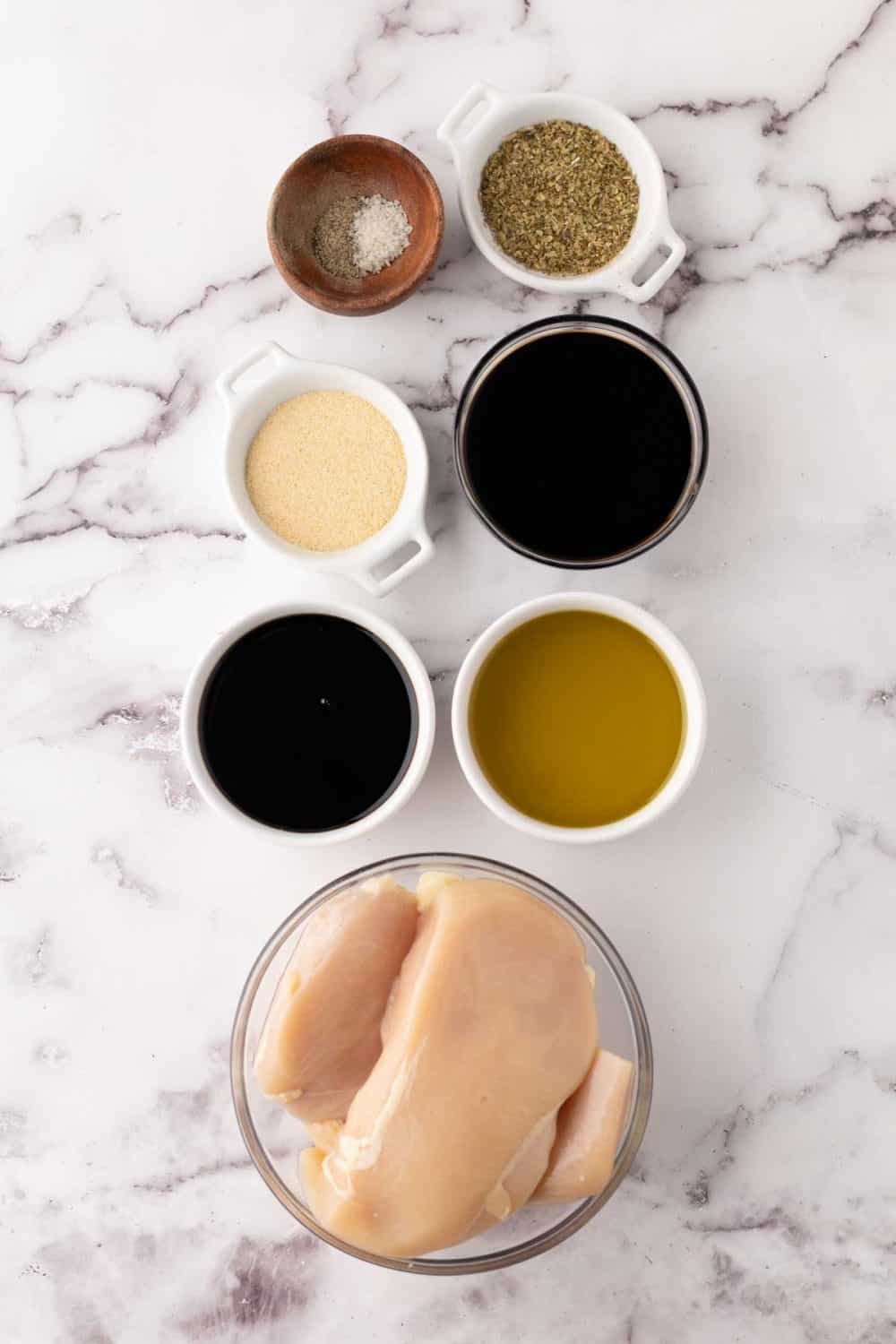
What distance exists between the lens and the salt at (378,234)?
117cm

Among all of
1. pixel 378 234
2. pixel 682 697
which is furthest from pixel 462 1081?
pixel 378 234

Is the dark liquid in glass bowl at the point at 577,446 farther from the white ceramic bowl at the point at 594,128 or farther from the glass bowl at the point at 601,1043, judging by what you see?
the glass bowl at the point at 601,1043

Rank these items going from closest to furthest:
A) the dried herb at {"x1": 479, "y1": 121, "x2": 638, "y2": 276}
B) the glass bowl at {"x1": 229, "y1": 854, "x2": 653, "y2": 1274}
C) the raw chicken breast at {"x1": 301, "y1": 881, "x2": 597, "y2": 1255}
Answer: the raw chicken breast at {"x1": 301, "y1": 881, "x2": 597, "y2": 1255} → the glass bowl at {"x1": 229, "y1": 854, "x2": 653, "y2": 1274} → the dried herb at {"x1": 479, "y1": 121, "x2": 638, "y2": 276}

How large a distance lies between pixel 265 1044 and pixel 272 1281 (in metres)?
0.39

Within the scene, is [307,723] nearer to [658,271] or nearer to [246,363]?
[246,363]

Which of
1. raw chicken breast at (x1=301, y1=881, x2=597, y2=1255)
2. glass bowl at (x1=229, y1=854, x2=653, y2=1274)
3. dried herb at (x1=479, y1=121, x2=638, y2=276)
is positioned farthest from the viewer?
dried herb at (x1=479, y1=121, x2=638, y2=276)

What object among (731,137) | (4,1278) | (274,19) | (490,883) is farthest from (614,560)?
(4,1278)

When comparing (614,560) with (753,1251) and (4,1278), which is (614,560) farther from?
(4,1278)

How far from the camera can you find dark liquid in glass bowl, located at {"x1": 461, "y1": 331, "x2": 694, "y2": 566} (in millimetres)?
1107

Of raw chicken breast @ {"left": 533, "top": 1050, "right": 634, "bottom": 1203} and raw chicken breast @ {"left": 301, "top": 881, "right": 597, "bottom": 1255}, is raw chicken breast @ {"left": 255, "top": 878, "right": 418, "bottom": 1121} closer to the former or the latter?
raw chicken breast @ {"left": 301, "top": 881, "right": 597, "bottom": 1255}

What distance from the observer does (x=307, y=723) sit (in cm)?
113

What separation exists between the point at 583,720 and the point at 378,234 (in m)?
0.52

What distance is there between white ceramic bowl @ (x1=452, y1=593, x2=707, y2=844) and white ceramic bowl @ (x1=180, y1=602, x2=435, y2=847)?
0.11ft

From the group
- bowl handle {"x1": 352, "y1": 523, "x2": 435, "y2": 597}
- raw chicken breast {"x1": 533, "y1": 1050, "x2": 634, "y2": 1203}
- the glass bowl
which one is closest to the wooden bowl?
bowl handle {"x1": 352, "y1": 523, "x2": 435, "y2": 597}
